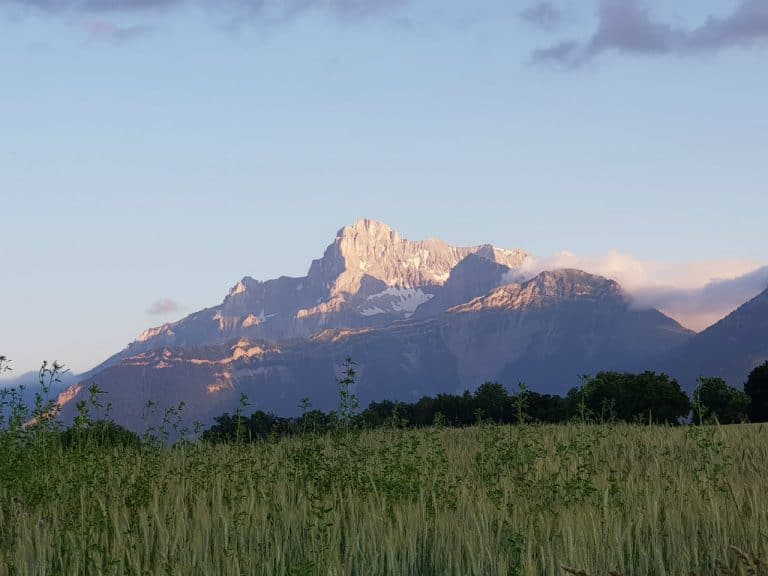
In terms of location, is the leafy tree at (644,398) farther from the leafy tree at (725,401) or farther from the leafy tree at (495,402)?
the leafy tree at (495,402)

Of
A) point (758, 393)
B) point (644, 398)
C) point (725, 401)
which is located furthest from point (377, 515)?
point (758, 393)

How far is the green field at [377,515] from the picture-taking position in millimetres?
9922

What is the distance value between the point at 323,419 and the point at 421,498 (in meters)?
13.0

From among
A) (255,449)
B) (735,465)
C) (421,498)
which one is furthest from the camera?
(255,449)

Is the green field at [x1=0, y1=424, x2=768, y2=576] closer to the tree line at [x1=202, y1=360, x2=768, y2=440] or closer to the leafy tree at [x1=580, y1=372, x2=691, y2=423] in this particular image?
the tree line at [x1=202, y1=360, x2=768, y2=440]

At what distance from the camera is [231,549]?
10078mm

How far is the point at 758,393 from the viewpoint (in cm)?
4406

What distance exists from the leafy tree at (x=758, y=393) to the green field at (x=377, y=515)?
2654cm

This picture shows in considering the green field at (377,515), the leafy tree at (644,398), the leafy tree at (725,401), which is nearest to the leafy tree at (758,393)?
the leafy tree at (725,401)

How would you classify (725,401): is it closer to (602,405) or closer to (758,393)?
(758,393)

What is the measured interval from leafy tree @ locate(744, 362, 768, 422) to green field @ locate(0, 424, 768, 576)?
2654 centimetres

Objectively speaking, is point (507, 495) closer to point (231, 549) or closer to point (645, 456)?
point (231, 549)

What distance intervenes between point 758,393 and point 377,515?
37.1m

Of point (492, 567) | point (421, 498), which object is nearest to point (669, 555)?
point (492, 567)
